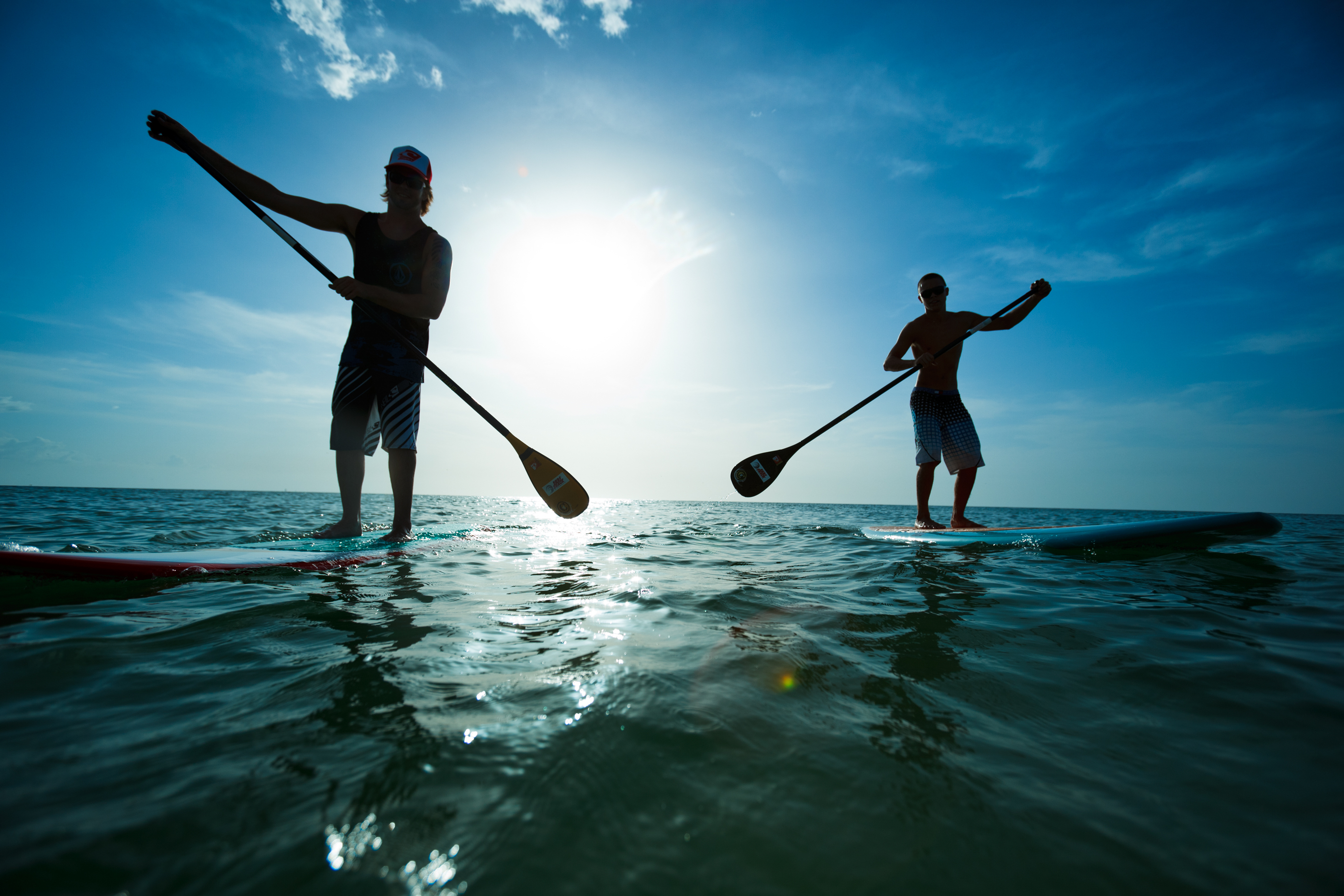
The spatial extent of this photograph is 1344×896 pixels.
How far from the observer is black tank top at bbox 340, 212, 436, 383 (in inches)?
154

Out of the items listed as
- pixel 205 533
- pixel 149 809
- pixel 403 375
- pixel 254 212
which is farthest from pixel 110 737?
pixel 205 533

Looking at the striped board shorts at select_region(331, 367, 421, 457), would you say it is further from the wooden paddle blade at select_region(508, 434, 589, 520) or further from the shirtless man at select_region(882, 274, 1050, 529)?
the shirtless man at select_region(882, 274, 1050, 529)

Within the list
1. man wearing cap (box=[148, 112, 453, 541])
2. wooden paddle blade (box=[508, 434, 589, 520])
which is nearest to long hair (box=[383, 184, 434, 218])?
man wearing cap (box=[148, 112, 453, 541])

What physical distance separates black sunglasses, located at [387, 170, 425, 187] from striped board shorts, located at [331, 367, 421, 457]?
1.39m

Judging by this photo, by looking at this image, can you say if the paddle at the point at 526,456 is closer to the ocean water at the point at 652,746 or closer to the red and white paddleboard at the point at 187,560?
the red and white paddleboard at the point at 187,560

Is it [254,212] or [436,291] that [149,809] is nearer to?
[436,291]

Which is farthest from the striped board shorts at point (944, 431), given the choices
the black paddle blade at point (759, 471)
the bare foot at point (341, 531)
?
the bare foot at point (341, 531)

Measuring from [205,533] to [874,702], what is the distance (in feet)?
23.6

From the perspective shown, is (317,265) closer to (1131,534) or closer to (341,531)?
(341,531)

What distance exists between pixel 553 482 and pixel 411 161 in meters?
2.71

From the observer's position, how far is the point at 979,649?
1961 millimetres

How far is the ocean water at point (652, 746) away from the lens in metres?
0.82

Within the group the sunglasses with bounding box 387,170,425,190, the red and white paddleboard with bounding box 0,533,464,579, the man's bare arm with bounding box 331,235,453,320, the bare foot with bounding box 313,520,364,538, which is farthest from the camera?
the bare foot with bounding box 313,520,364,538

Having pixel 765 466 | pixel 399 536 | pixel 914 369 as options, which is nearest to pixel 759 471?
pixel 765 466
